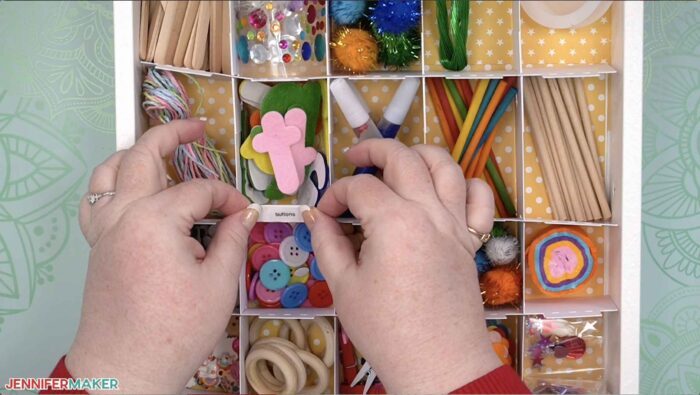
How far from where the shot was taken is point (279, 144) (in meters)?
1.24

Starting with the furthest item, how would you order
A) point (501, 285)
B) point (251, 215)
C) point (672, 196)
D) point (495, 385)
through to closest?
point (672, 196) → point (501, 285) → point (251, 215) → point (495, 385)

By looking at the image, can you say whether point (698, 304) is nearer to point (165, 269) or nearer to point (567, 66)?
point (567, 66)

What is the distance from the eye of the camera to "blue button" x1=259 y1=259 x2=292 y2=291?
1.30 meters

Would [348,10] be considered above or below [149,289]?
above

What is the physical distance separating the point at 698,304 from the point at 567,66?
22.8 inches

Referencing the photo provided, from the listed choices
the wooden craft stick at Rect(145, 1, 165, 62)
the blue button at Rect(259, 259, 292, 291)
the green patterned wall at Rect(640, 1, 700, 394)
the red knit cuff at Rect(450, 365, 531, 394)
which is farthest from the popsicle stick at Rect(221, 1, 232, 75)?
the green patterned wall at Rect(640, 1, 700, 394)

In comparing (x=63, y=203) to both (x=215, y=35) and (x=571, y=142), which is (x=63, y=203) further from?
(x=571, y=142)

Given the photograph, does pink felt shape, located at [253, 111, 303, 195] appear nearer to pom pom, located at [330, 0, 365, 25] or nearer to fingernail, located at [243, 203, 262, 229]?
fingernail, located at [243, 203, 262, 229]

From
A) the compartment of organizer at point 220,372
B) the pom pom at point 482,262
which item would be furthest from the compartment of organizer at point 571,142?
the compartment of organizer at point 220,372

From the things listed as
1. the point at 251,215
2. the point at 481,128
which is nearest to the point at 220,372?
the point at 251,215

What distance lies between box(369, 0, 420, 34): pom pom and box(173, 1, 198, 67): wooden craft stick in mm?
342

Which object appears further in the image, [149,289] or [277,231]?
[277,231]

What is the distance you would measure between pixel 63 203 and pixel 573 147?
107 centimetres

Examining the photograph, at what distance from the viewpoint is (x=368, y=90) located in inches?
52.4
